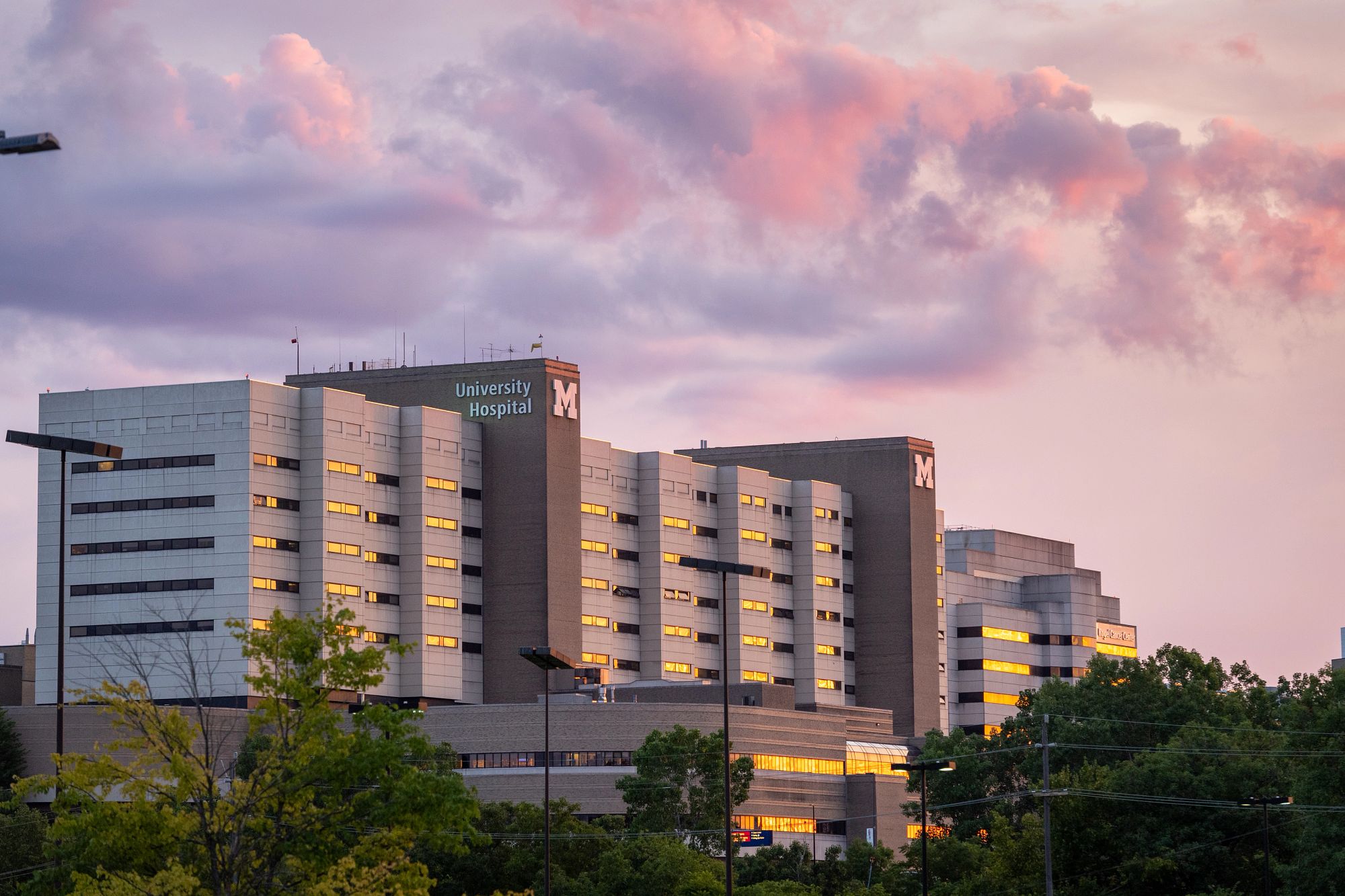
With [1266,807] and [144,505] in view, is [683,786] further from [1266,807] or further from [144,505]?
[1266,807]

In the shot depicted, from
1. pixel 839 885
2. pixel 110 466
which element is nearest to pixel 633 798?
pixel 839 885

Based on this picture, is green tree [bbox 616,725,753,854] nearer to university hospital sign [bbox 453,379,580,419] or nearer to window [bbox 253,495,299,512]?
window [bbox 253,495,299,512]

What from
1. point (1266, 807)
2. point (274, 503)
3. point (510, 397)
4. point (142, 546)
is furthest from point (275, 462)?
point (1266, 807)

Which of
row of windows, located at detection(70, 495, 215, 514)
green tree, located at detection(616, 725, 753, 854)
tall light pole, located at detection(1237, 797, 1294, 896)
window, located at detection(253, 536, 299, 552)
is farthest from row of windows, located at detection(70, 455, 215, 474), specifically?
tall light pole, located at detection(1237, 797, 1294, 896)

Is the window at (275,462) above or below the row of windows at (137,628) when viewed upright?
above

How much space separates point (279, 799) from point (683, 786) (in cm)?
9811

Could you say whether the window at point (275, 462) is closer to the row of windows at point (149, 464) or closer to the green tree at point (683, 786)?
the row of windows at point (149, 464)

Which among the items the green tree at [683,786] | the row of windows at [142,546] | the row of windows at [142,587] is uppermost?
the row of windows at [142,546]

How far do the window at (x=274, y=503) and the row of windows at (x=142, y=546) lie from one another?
4766mm

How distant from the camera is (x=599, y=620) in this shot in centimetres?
19312

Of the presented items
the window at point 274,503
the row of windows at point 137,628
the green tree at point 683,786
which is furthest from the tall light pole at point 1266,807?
the window at point 274,503

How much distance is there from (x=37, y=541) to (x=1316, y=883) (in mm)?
117278

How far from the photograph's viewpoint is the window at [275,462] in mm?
168250

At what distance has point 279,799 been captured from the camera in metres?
48.6
